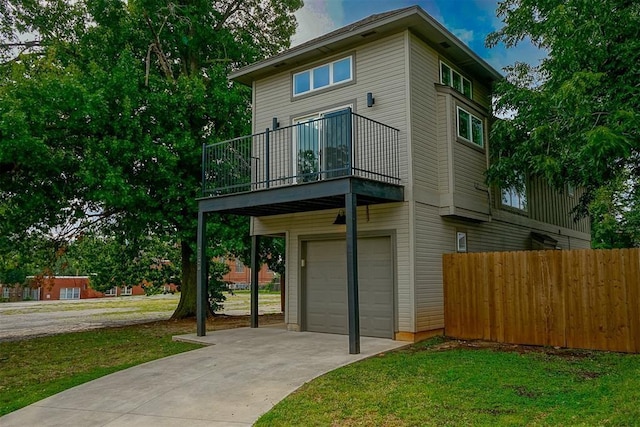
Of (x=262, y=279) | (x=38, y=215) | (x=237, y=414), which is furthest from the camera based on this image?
(x=262, y=279)

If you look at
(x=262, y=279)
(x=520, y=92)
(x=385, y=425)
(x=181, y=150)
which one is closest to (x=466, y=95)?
A: (x=520, y=92)

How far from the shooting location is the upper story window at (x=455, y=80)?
1141 centimetres

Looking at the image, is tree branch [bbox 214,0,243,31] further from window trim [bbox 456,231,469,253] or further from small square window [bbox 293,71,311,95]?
window trim [bbox 456,231,469,253]

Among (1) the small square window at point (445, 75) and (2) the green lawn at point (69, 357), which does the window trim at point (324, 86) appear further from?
(2) the green lawn at point (69, 357)

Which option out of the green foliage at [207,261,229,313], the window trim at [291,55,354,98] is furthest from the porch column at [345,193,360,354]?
the green foliage at [207,261,229,313]

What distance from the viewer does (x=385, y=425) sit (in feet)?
15.4

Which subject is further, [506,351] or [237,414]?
[506,351]

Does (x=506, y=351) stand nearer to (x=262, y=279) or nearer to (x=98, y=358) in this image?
(x=98, y=358)

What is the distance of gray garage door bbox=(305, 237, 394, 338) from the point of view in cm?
1009

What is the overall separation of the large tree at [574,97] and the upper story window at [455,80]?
30.8 inches

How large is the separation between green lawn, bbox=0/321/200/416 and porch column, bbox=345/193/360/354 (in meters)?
3.40

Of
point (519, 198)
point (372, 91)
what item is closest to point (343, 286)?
point (372, 91)

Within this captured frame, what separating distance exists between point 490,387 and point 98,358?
23.1 ft

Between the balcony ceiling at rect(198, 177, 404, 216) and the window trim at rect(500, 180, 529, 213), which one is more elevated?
the window trim at rect(500, 180, 529, 213)
